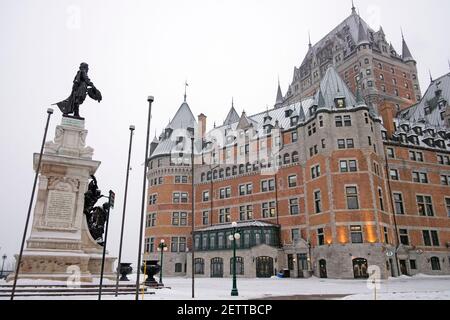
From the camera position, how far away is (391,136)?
43719 mm

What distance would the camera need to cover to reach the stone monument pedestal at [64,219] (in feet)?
49.5

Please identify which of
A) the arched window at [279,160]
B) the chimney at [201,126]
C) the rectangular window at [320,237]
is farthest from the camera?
the chimney at [201,126]

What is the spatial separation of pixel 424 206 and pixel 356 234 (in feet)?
46.1

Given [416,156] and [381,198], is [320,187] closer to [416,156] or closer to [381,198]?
[381,198]

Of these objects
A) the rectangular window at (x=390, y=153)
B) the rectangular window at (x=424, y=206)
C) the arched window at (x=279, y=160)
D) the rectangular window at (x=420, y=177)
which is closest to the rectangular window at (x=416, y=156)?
the rectangular window at (x=420, y=177)

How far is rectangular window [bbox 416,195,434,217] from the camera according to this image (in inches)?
1634

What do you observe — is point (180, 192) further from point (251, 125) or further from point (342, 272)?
point (342, 272)

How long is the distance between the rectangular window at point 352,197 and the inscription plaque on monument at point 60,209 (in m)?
28.0

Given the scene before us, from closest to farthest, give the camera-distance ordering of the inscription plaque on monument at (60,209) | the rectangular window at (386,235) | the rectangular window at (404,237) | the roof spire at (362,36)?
the inscription plaque on monument at (60,209)
the rectangular window at (386,235)
the rectangular window at (404,237)
the roof spire at (362,36)

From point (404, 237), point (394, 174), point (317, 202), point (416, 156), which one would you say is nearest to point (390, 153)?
point (394, 174)

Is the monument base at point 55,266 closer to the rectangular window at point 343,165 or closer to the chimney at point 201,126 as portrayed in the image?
the rectangular window at point 343,165

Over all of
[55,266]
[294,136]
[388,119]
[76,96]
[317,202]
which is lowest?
[55,266]

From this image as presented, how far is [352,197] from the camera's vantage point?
117 feet

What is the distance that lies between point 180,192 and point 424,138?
35.7m
